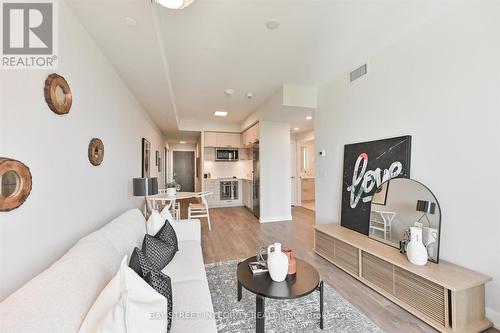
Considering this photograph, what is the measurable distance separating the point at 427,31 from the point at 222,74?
8.14ft

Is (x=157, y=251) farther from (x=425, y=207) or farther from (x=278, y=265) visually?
(x=425, y=207)

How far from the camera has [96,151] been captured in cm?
210

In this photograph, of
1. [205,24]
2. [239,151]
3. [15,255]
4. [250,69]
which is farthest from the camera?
[239,151]

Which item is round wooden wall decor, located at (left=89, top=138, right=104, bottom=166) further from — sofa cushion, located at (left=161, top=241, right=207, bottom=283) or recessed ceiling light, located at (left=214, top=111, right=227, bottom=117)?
recessed ceiling light, located at (left=214, top=111, right=227, bottom=117)

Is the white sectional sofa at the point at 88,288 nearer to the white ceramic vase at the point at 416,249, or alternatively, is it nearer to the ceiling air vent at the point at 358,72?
the white ceramic vase at the point at 416,249

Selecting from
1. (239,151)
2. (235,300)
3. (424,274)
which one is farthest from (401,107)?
(239,151)

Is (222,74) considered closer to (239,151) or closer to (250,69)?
(250,69)

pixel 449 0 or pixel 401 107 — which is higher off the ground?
pixel 449 0

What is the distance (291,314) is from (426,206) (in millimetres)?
1645

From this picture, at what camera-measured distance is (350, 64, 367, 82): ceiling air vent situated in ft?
9.51

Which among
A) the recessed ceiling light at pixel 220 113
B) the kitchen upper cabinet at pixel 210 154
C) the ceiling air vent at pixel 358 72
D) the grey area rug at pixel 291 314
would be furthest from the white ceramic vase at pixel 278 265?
the kitchen upper cabinet at pixel 210 154

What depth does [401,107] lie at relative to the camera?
2.41 metres

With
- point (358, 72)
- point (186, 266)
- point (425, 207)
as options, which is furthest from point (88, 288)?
point (358, 72)

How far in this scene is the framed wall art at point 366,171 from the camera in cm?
239
